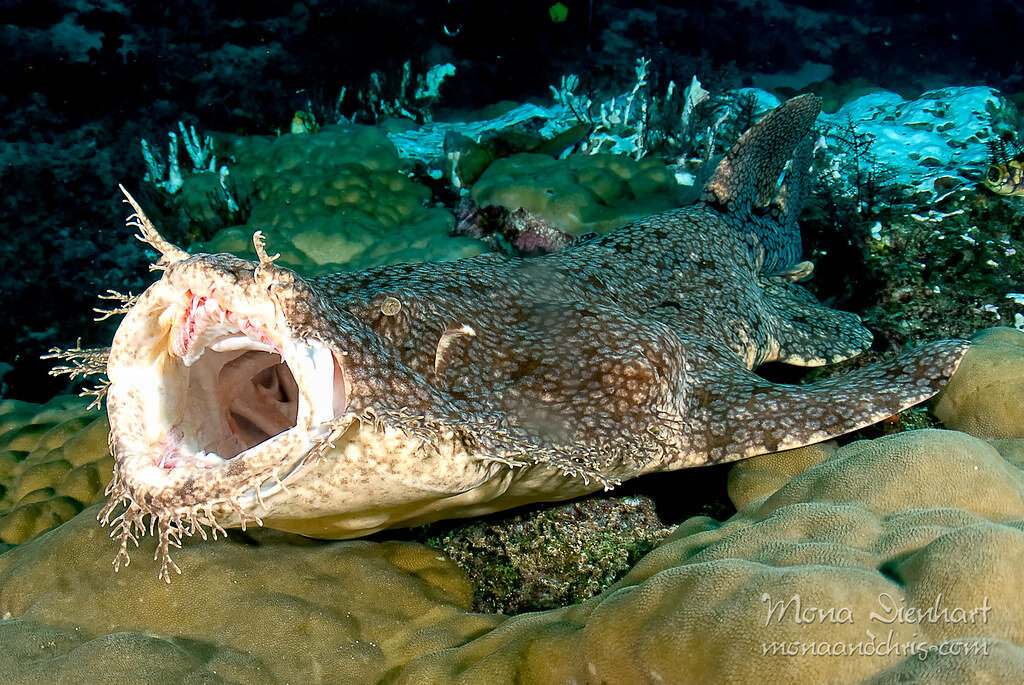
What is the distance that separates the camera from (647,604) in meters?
1.82

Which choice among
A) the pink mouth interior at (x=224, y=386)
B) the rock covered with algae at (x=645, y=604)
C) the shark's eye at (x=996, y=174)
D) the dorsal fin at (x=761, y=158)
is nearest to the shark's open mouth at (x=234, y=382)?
the pink mouth interior at (x=224, y=386)

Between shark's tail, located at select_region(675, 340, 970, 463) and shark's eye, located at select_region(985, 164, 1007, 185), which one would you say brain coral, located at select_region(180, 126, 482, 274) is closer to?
shark's tail, located at select_region(675, 340, 970, 463)

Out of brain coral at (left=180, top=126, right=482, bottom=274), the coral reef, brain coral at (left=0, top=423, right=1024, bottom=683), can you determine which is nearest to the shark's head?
brain coral at (left=0, top=423, right=1024, bottom=683)

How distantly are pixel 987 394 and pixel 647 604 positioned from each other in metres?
2.85

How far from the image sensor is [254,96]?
11.0 metres

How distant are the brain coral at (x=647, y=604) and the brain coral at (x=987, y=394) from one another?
43 cm

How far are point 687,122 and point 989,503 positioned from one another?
6.21 meters

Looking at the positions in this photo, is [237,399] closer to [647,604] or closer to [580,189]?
[647,604]

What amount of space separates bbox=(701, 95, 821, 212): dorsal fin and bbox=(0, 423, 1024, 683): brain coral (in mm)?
2959

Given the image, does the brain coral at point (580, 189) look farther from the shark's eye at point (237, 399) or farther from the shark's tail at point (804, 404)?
the shark's eye at point (237, 399)

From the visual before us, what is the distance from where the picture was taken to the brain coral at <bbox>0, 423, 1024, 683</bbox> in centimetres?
153

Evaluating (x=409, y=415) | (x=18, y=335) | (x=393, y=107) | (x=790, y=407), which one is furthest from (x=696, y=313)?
(x=393, y=107)

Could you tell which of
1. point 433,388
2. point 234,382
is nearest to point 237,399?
point 234,382

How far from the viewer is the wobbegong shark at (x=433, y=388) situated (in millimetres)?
1904
